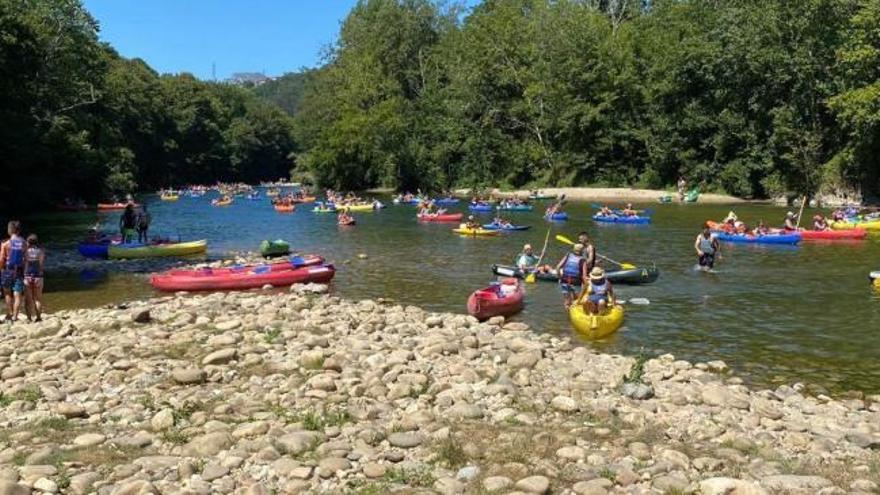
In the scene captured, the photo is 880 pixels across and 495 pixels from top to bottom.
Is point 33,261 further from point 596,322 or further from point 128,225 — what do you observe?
point 128,225

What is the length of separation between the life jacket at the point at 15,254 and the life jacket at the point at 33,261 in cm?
14

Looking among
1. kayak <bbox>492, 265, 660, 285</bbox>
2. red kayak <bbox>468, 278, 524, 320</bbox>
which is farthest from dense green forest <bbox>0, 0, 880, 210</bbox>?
→ red kayak <bbox>468, 278, 524, 320</bbox>

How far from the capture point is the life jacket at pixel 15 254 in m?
15.7


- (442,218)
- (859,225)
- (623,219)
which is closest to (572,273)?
(859,225)

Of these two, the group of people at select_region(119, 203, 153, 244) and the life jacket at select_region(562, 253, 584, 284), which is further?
the group of people at select_region(119, 203, 153, 244)

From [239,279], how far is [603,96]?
1996 inches

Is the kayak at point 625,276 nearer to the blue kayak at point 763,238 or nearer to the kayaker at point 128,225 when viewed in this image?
the blue kayak at point 763,238

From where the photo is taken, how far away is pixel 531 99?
71.0 m

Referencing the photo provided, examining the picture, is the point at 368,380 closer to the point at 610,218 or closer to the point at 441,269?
the point at 441,269

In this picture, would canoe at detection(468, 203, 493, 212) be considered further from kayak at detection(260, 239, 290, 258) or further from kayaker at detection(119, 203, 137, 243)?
kayaker at detection(119, 203, 137, 243)

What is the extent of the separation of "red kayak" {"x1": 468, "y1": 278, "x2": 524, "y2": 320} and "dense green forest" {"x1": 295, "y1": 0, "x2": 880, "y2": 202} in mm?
35846

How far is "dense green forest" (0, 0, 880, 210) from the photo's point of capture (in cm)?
5091

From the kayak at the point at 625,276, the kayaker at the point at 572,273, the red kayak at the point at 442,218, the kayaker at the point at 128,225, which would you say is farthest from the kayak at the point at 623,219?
the kayaker at the point at 128,225

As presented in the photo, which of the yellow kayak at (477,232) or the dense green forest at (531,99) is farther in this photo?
the dense green forest at (531,99)
